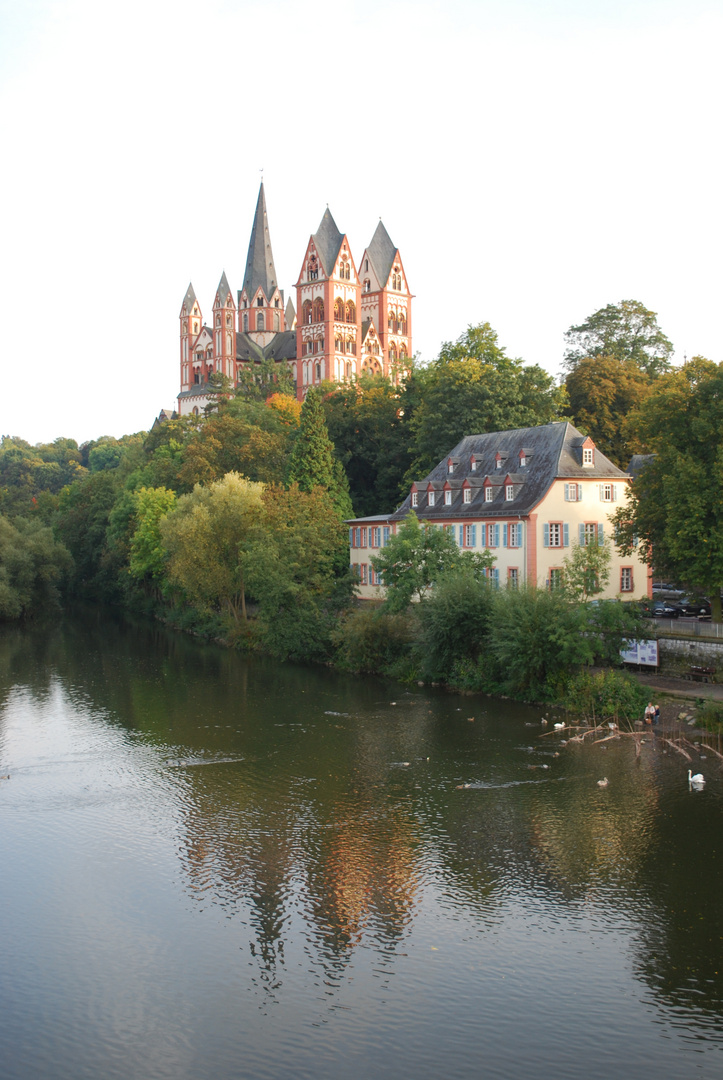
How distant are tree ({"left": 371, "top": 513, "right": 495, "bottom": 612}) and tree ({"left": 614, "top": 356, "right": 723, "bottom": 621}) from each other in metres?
7.66

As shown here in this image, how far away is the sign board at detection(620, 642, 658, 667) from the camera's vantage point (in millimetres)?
36125

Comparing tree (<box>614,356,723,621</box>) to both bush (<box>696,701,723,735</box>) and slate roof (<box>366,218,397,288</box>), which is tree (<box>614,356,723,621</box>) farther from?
slate roof (<box>366,218,397,288</box>)

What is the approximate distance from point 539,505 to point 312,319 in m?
91.5

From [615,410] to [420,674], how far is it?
3013 cm

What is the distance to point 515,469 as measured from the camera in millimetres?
49625

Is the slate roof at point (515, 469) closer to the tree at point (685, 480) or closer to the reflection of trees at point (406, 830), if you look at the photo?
the tree at point (685, 480)

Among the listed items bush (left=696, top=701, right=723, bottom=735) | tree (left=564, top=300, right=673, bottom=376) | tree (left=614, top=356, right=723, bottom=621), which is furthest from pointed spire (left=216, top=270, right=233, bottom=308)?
bush (left=696, top=701, right=723, bottom=735)

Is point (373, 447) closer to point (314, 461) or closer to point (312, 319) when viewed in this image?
point (314, 461)

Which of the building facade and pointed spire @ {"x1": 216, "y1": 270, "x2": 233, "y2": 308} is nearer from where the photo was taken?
the building facade

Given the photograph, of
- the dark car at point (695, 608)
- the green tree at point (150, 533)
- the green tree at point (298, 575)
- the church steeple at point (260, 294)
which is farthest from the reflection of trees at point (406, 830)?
the church steeple at point (260, 294)

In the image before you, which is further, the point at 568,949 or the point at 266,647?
the point at 266,647

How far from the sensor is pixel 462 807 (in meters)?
25.5

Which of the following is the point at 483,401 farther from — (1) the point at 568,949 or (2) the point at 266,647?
(1) the point at 568,949

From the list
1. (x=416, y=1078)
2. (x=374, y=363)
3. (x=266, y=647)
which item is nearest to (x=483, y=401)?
(x=266, y=647)
